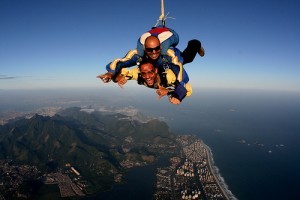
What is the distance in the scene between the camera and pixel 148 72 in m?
3.86

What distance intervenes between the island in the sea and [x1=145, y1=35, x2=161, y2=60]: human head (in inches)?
1770

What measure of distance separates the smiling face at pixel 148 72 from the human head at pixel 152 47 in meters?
0.18

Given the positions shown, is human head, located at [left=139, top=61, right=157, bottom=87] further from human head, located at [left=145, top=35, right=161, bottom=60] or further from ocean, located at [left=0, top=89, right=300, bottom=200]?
ocean, located at [left=0, top=89, right=300, bottom=200]

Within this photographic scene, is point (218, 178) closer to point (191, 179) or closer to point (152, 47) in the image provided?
point (191, 179)

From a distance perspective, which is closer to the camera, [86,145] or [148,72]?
[148,72]

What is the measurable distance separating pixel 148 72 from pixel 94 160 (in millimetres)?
71671

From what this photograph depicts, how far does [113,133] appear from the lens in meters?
106

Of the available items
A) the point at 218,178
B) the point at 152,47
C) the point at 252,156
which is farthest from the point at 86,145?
the point at 152,47

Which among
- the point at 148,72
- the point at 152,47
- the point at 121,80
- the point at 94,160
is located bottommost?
the point at 94,160

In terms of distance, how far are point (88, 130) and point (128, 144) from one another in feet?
79.6

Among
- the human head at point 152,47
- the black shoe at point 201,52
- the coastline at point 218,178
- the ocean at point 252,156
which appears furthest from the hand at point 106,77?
the ocean at point 252,156

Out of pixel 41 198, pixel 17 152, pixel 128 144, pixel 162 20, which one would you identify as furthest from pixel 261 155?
pixel 17 152

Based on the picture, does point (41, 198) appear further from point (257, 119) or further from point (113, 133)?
point (257, 119)

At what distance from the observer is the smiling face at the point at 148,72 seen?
3.81 meters
